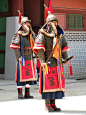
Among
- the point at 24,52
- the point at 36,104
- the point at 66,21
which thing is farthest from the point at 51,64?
the point at 66,21

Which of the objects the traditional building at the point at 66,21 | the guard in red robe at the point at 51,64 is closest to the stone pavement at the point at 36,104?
the guard in red robe at the point at 51,64

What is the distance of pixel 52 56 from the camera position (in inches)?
278

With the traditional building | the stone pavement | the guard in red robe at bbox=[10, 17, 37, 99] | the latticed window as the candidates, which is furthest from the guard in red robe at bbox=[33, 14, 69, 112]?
the latticed window

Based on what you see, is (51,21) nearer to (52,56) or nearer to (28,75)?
(52,56)

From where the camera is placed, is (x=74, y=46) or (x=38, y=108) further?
(x=74, y=46)

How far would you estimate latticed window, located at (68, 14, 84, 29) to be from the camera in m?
14.9

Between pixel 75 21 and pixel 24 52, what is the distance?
6.51 metres

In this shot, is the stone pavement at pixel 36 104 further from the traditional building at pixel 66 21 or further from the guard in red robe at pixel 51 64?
the traditional building at pixel 66 21

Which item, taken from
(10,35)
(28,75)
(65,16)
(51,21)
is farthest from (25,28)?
(65,16)

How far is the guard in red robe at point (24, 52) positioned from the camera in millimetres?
8852

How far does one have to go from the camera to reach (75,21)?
49.3 feet

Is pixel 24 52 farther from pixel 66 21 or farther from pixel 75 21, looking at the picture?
pixel 75 21

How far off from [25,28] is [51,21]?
1.91m

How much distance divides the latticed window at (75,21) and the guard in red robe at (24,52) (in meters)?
6.09
